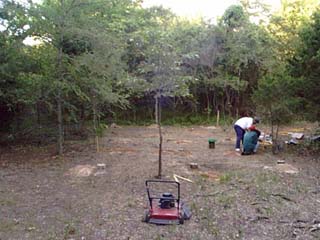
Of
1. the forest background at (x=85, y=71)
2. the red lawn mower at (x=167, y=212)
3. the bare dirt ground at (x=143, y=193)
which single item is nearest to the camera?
the bare dirt ground at (x=143, y=193)

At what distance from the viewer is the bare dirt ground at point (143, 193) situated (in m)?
3.58

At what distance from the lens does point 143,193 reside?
4832 millimetres

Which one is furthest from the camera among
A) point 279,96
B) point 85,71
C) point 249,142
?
point 249,142

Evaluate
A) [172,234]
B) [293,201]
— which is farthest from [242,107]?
[172,234]

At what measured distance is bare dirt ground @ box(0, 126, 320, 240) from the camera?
3.58 metres

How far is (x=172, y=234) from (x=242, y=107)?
37.7 ft

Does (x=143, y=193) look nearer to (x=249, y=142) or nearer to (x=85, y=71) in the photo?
(x=85, y=71)

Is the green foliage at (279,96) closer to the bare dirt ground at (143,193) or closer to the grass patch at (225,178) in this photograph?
the bare dirt ground at (143,193)

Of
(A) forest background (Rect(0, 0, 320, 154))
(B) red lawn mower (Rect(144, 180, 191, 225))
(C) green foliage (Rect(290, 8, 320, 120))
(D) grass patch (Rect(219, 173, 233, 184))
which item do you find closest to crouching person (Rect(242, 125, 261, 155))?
(A) forest background (Rect(0, 0, 320, 154))

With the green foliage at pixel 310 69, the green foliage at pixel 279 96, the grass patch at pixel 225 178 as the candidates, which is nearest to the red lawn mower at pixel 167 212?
the grass patch at pixel 225 178

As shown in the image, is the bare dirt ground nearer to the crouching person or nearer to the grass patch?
the grass patch

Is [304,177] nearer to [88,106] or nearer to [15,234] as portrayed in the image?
[15,234]

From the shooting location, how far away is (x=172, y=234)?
3469 millimetres

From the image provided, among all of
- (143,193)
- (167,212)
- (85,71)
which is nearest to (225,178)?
(143,193)
